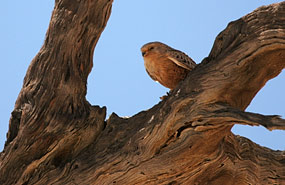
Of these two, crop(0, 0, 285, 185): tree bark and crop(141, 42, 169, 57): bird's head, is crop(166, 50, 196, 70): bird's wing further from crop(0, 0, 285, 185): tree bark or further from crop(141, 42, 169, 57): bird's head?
crop(0, 0, 285, 185): tree bark

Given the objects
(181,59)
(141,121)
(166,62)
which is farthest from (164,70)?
(141,121)

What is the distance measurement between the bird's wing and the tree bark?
10.8 inches

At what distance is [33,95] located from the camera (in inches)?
189

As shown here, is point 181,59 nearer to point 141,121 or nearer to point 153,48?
point 153,48

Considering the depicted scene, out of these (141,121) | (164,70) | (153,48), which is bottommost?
(141,121)

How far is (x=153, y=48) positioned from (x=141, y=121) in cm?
73

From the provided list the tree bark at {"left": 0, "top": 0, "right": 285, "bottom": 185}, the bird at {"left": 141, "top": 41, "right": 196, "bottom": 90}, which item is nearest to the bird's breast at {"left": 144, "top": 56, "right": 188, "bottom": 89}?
the bird at {"left": 141, "top": 41, "right": 196, "bottom": 90}

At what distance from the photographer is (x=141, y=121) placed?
16.0 feet

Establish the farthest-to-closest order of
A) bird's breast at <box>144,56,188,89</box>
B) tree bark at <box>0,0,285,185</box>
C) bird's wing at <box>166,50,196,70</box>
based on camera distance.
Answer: bird's breast at <box>144,56,188,89</box>
bird's wing at <box>166,50,196,70</box>
tree bark at <box>0,0,285,185</box>

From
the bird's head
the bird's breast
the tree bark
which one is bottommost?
the tree bark

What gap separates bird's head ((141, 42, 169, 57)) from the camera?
5066 millimetres

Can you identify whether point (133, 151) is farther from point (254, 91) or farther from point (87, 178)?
point (254, 91)

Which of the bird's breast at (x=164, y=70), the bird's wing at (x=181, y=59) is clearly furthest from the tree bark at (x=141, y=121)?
the bird's breast at (x=164, y=70)

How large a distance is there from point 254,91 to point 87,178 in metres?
1.68
